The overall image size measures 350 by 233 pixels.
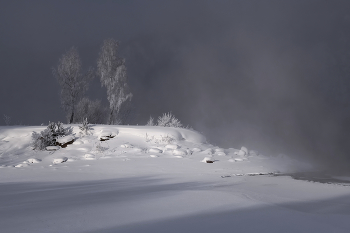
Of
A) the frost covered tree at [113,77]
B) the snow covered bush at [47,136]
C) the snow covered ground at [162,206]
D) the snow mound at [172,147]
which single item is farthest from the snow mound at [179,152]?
the frost covered tree at [113,77]

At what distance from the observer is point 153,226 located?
2.47 metres

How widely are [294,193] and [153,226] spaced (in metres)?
3.20

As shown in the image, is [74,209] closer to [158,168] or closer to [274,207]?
[274,207]

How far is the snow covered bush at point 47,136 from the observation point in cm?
1058

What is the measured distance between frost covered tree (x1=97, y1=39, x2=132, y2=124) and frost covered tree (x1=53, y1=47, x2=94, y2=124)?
7.08ft

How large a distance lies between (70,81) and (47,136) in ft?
32.4

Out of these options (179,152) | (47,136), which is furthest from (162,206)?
(47,136)

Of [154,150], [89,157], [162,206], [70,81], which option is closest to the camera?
[162,206]

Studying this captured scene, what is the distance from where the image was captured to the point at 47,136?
1090 cm

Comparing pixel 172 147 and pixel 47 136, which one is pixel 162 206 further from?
pixel 47 136

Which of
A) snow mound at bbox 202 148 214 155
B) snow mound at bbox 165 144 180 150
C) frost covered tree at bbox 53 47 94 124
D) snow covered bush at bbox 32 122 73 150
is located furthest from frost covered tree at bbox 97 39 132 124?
snow mound at bbox 202 148 214 155

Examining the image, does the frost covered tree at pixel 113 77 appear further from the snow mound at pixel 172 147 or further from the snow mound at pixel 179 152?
the snow mound at pixel 179 152

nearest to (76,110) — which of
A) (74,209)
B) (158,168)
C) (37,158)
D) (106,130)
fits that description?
(106,130)

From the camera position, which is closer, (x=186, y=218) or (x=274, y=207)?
(x=186, y=218)
